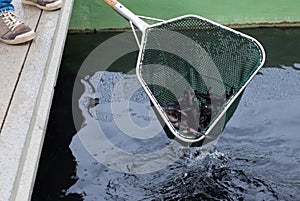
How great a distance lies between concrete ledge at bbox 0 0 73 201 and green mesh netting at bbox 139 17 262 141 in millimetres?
580

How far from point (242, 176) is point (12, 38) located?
1673mm

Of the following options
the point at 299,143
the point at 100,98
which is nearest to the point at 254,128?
the point at 299,143

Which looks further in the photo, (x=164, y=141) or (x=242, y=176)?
(x=164, y=141)

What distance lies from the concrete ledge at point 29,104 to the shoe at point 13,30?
0.05 meters

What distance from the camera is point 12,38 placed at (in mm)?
3234

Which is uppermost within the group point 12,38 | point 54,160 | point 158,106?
point 12,38

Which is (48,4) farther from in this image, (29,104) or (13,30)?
(29,104)

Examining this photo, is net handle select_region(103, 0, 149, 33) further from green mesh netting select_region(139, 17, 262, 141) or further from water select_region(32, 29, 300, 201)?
water select_region(32, 29, 300, 201)

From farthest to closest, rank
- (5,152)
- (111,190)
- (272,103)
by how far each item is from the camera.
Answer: (272,103) → (111,190) → (5,152)

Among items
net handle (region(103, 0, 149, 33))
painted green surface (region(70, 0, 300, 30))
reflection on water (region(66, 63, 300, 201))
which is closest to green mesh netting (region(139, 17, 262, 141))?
net handle (region(103, 0, 149, 33))

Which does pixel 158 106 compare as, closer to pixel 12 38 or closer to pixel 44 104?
pixel 44 104

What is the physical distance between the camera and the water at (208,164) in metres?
3.17

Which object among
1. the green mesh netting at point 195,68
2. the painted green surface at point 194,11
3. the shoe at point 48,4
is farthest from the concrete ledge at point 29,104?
the painted green surface at point 194,11

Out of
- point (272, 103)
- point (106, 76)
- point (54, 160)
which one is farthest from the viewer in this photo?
point (106, 76)
